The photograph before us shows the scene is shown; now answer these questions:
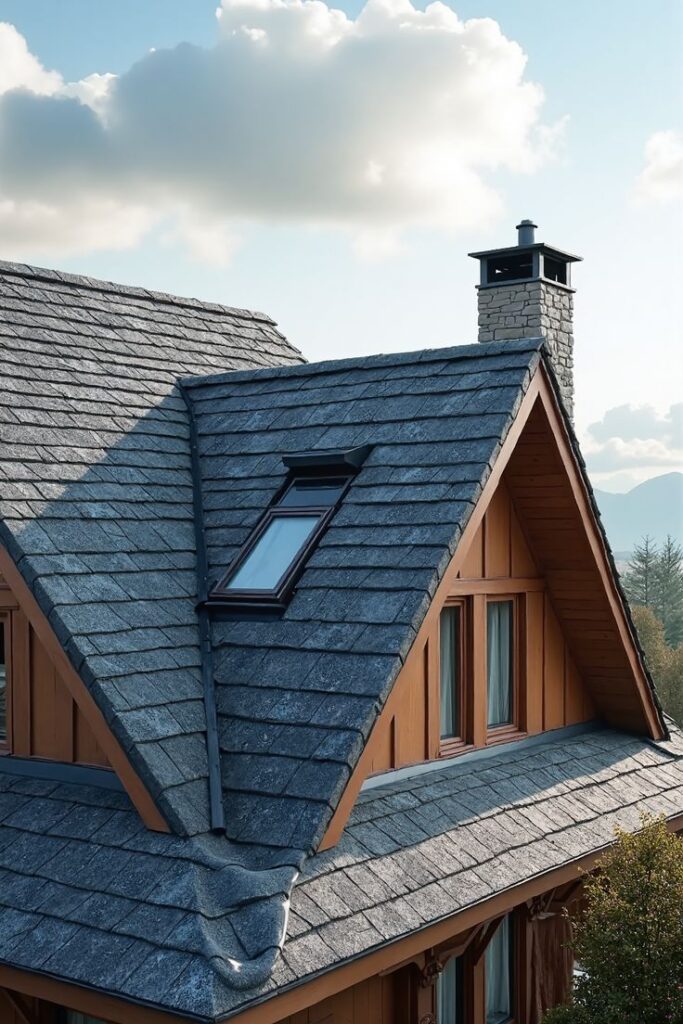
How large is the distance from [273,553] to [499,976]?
3.50 meters

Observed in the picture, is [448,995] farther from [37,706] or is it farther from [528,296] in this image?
[528,296]

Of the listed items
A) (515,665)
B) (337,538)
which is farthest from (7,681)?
(515,665)

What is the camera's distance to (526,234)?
12312 millimetres

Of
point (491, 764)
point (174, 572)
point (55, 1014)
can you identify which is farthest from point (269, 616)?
point (55, 1014)

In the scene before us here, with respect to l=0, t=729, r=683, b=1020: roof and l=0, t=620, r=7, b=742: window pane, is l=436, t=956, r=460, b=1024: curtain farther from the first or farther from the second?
l=0, t=620, r=7, b=742: window pane

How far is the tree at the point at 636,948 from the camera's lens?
→ 6.58 meters

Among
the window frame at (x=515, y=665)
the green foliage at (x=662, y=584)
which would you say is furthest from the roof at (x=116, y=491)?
the green foliage at (x=662, y=584)

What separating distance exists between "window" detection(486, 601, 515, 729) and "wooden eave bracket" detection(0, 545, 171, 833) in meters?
3.40

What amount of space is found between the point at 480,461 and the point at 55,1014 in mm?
4211

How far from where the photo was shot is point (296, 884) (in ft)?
19.3

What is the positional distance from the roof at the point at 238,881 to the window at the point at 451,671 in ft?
1.03

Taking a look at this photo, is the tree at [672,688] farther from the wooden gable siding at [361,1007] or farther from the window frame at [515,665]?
the wooden gable siding at [361,1007]

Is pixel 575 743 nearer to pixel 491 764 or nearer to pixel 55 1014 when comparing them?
pixel 491 764

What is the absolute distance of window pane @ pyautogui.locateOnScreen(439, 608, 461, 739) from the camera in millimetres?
8484
